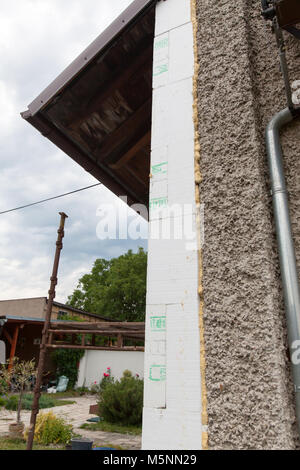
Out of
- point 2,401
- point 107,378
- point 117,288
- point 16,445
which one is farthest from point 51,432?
point 117,288

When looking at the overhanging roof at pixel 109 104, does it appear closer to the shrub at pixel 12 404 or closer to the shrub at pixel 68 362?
the shrub at pixel 12 404

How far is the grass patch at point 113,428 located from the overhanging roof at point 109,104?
629cm

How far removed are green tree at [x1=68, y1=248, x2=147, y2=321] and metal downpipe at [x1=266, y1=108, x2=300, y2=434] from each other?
22578 millimetres

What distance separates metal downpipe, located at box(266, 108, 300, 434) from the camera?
1.15m

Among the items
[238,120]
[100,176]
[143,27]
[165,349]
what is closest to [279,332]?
[165,349]

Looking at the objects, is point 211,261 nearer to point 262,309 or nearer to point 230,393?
point 262,309

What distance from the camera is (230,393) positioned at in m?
1.15

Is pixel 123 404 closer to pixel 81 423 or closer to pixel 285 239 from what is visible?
pixel 81 423

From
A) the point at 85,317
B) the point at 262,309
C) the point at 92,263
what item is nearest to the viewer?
the point at 262,309

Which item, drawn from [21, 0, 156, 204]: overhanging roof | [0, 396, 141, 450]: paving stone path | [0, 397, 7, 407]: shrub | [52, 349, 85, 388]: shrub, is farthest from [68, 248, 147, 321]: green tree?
[21, 0, 156, 204]: overhanging roof

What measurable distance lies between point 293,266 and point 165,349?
66 centimetres

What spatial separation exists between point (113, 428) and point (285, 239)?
7.89 meters

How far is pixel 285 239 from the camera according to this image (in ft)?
4.17

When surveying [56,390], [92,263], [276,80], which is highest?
[92,263]
